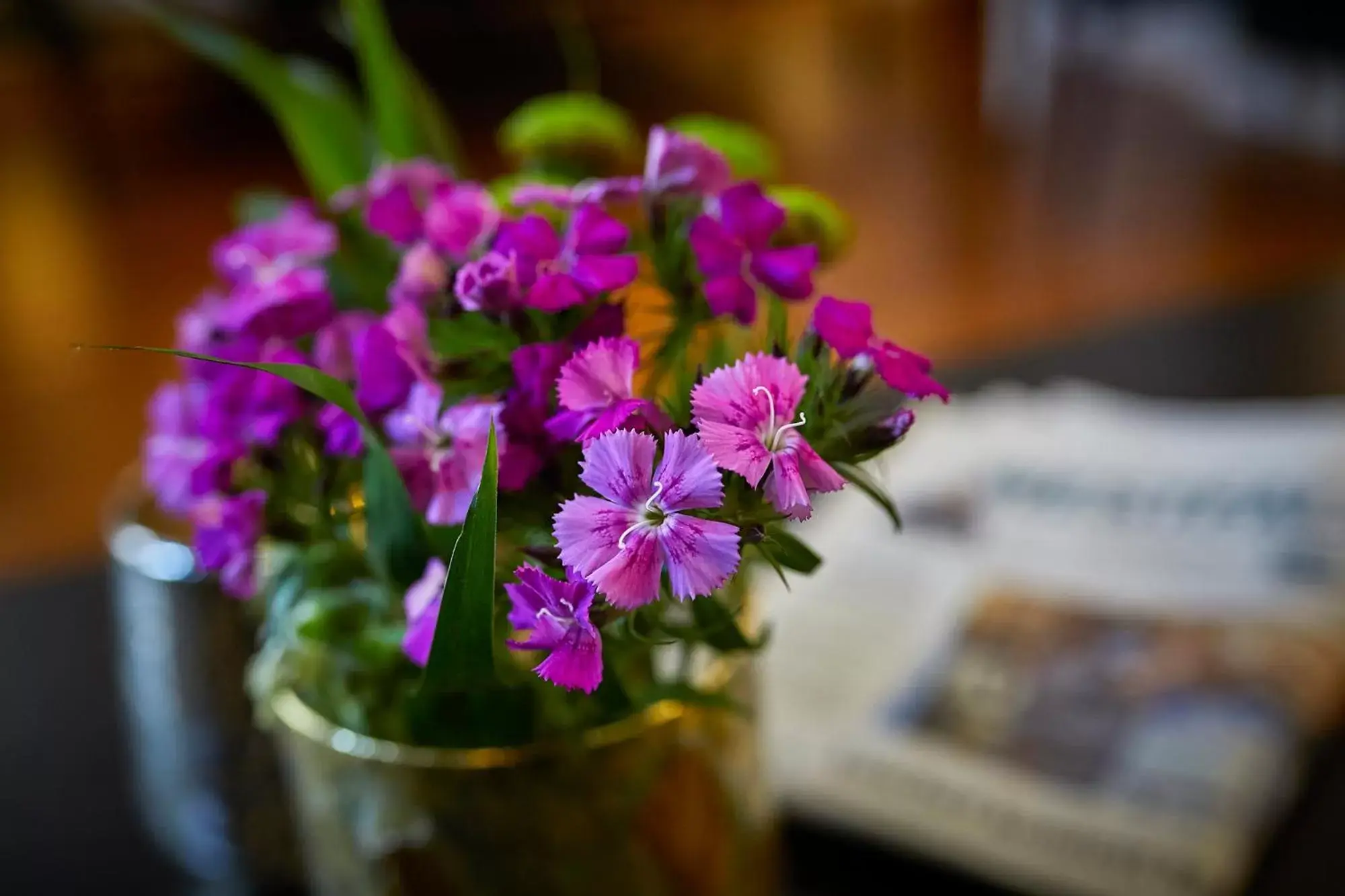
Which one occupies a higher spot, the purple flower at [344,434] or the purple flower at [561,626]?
the purple flower at [344,434]

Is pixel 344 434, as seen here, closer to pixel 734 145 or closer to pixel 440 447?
pixel 440 447

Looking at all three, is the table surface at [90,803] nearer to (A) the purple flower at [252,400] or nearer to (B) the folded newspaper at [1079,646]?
(B) the folded newspaper at [1079,646]

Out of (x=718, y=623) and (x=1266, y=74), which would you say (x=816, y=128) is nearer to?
(x=1266, y=74)

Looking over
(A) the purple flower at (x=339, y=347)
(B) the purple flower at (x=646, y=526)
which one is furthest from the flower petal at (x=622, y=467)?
(A) the purple flower at (x=339, y=347)

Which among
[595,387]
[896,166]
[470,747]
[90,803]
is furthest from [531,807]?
[896,166]

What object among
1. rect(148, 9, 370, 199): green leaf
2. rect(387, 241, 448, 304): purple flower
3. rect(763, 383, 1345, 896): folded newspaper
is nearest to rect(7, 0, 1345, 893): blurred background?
rect(763, 383, 1345, 896): folded newspaper

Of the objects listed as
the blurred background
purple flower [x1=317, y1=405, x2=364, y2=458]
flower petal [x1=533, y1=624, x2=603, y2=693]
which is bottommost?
the blurred background

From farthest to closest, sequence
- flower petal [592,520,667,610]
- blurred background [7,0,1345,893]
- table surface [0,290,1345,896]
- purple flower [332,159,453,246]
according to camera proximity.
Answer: blurred background [7,0,1345,893]
table surface [0,290,1345,896]
purple flower [332,159,453,246]
flower petal [592,520,667,610]

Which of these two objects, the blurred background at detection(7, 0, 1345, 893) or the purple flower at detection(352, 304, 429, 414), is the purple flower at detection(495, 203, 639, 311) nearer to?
the purple flower at detection(352, 304, 429, 414)
